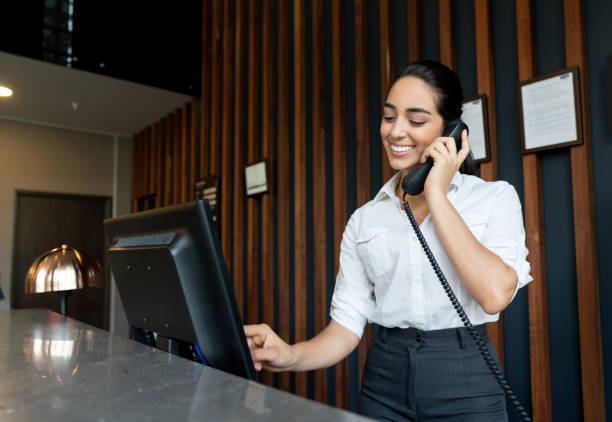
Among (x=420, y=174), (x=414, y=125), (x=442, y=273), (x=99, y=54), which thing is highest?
(x=99, y=54)

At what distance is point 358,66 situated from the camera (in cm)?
245

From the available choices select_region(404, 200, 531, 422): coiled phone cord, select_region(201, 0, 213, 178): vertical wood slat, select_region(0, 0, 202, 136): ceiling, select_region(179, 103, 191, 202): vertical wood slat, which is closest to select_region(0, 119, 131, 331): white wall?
select_region(0, 0, 202, 136): ceiling

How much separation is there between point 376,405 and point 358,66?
5.92 feet

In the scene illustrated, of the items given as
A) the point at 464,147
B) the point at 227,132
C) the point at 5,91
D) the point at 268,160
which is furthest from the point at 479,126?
the point at 5,91

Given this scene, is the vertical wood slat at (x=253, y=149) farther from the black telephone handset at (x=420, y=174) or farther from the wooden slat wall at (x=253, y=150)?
the black telephone handset at (x=420, y=174)

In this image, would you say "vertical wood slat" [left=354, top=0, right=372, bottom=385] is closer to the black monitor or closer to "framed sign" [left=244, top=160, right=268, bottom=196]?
"framed sign" [left=244, top=160, right=268, bottom=196]

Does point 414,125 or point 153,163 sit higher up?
point 153,163

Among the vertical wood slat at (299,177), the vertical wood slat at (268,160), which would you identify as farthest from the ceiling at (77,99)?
the vertical wood slat at (299,177)

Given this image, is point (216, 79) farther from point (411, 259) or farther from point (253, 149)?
point (411, 259)

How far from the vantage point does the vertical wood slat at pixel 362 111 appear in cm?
237

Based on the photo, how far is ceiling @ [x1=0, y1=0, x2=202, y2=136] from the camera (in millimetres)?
3436

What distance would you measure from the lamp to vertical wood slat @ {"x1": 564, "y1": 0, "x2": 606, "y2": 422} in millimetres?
1727

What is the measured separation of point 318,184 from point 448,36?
1.03 metres

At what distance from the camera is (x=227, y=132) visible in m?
3.54
